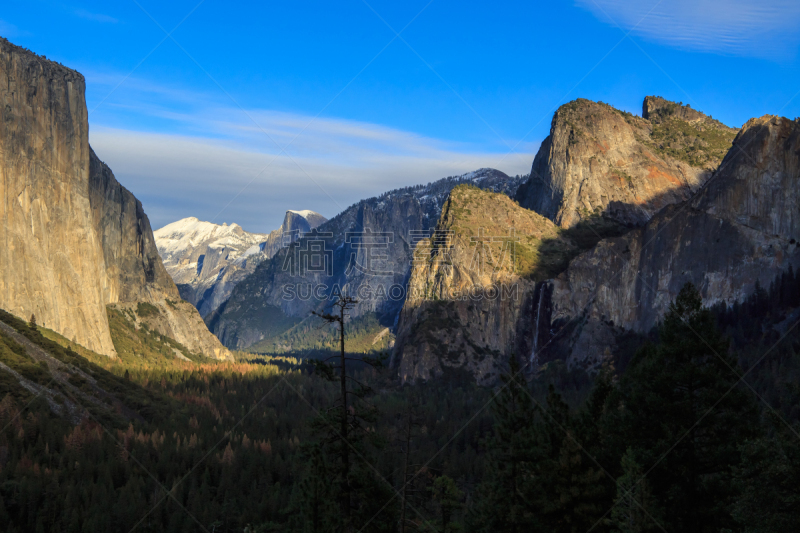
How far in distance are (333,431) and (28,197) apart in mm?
195686

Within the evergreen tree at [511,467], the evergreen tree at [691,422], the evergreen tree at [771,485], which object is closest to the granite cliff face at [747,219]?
the evergreen tree at [511,467]

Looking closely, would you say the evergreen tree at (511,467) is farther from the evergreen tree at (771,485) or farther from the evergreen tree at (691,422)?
the evergreen tree at (771,485)

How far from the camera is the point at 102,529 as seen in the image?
84.1m

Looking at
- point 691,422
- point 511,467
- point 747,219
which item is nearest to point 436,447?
point 511,467

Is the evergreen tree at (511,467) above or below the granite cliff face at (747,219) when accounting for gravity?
below

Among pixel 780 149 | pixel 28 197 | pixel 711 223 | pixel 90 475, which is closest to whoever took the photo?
pixel 90 475

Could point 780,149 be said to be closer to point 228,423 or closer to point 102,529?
point 228,423

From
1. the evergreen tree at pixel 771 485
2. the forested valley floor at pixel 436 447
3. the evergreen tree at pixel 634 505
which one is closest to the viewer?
the evergreen tree at pixel 771 485

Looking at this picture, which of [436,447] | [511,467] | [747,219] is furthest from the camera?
[747,219]

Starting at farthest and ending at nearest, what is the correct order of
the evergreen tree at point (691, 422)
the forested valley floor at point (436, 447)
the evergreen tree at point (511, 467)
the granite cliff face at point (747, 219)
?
1. the granite cliff face at point (747, 219)
2. the evergreen tree at point (511, 467)
3. the evergreen tree at point (691, 422)
4. the forested valley floor at point (436, 447)

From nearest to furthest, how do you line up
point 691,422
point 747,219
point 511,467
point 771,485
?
point 771,485, point 691,422, point 511,467, point 747,219

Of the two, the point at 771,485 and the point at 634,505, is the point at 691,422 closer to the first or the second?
the point at 634,505

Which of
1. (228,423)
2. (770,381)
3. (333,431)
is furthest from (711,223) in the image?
(333,431)

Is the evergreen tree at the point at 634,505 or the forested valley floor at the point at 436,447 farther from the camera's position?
the forested valley floor at the point at 436,447
